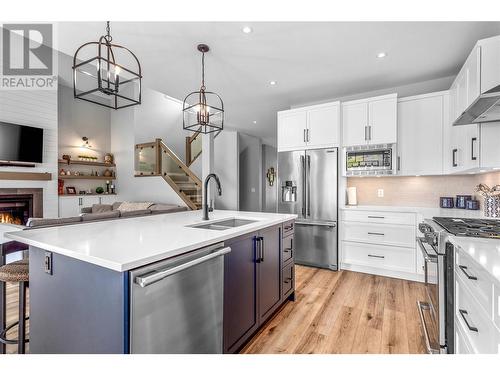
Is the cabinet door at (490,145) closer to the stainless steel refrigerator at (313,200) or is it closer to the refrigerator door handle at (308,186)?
the stainless steel refrigerator at (313,200)

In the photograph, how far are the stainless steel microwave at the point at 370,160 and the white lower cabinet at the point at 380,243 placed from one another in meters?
0.58

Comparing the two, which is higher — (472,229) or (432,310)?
(472,229)

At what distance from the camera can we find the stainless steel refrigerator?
3637 millimetres

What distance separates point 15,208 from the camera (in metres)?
5.12

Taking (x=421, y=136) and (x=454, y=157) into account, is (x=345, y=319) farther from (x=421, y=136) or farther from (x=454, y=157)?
(x=421, y=136)

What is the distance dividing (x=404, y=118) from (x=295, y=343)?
314cm

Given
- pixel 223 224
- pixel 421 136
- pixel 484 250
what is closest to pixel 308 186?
pixel 421 136

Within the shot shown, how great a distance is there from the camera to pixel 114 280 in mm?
1071

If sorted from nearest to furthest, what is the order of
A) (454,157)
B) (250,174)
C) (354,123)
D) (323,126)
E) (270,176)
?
(454,157) < (354,123) < (323,126) < (250,174) < (270,176)

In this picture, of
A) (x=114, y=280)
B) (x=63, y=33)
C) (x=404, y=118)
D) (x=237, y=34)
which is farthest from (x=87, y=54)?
(x=404, y=118)

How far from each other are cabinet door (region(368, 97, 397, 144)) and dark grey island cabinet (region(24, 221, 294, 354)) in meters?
2.46

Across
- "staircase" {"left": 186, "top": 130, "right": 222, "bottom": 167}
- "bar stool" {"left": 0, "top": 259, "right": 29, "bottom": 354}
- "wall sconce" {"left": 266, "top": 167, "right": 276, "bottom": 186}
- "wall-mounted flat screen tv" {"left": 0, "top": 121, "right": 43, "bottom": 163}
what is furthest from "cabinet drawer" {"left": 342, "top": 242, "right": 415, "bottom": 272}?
"wall-mounted flat screen tv" {"left": 0, "top": 121, "right": 43, "bottom": 163}

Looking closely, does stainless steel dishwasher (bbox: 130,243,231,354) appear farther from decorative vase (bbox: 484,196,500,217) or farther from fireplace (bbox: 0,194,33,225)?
fireplace (bbox: 0,194,33,225)

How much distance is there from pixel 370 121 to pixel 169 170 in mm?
4872
